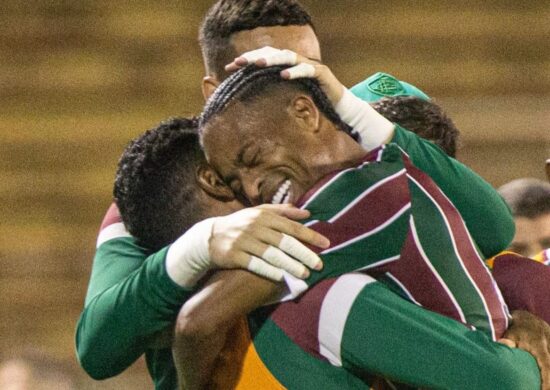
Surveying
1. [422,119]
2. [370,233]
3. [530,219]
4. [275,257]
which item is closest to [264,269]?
[275,257]

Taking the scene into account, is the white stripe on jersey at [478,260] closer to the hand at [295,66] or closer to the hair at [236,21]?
the hand at [295,66]

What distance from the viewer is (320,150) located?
1438mm

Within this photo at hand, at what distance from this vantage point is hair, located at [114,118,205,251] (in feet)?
5.30

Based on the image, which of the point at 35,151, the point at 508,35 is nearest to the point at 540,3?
the point at 508,35

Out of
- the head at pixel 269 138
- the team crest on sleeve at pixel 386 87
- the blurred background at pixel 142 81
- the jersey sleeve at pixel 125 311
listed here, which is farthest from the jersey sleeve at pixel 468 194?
the blurred background at pixel 142 81

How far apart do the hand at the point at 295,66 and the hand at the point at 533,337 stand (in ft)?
1.16

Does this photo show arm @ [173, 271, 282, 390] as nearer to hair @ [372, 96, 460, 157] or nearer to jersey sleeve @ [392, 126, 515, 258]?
jersey sleeve @ [392, 126, 515, 258]

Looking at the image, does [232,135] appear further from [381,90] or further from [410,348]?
[381,90]

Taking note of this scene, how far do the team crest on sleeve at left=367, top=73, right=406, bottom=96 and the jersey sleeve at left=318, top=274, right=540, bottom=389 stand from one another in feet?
2.46

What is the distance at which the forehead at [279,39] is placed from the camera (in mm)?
2021

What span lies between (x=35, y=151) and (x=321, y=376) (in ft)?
10.5

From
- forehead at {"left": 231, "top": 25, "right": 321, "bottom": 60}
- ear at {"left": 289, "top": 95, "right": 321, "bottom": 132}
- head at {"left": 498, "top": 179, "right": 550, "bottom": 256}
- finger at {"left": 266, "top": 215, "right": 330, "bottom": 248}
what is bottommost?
head at {"left": 498, "top": 179, "right": 550, "bottom": 256}

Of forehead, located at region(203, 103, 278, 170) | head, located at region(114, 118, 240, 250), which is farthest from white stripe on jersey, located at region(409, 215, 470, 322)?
head, located at region(114, 118, 240, 250)

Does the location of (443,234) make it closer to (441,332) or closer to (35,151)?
(441,332)
